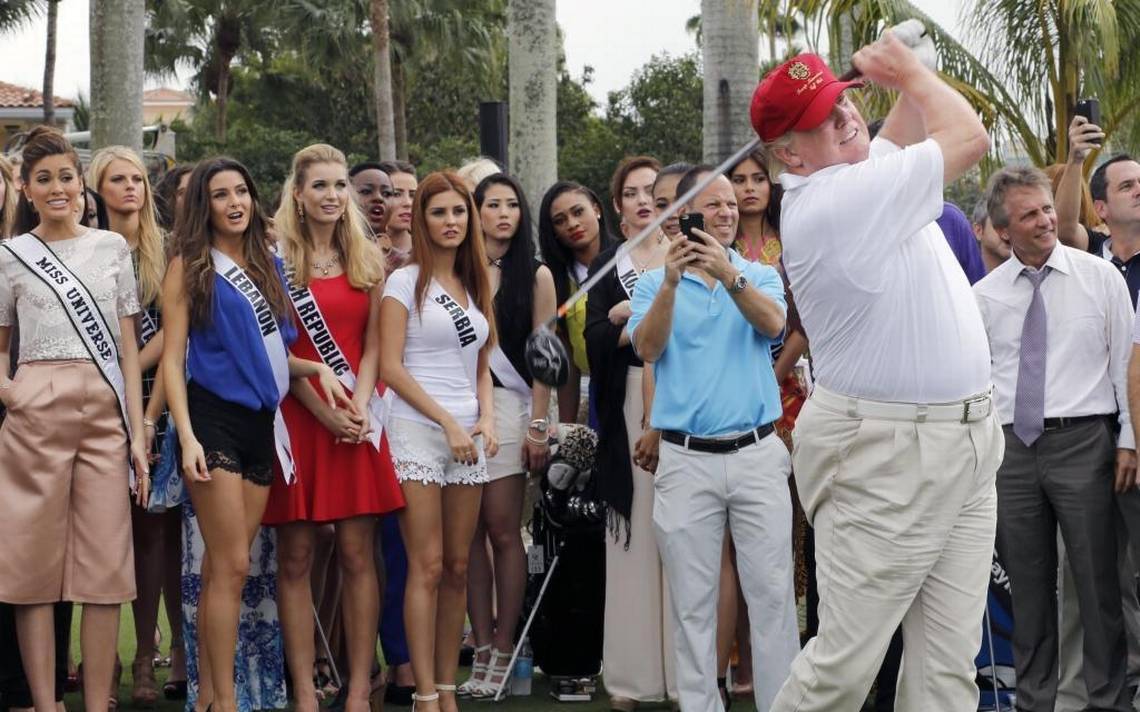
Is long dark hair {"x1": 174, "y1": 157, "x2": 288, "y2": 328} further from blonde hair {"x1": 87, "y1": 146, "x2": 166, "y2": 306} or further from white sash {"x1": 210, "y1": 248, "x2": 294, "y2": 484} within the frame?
blonde hair {"x1": 87, "y1": 146, "x2": 166, "y2": 306}

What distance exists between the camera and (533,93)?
39.2 feet

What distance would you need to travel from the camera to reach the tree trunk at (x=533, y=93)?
38.7 ft

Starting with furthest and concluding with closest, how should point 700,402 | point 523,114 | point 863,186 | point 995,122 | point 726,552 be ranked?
point 995,122, point 523,114, point 726,552, point 700,402, point 863,186

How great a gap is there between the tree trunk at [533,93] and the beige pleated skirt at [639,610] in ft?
17.4

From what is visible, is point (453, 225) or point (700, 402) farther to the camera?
point (453, 225)

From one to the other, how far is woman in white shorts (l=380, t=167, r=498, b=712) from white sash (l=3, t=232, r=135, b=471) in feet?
3.49

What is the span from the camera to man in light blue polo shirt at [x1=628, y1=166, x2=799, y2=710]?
618 cm

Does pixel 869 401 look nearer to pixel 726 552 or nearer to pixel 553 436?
pixel 726 552

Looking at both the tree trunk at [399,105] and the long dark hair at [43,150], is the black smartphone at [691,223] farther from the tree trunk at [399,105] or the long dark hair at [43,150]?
the tree trunk at [399,105]

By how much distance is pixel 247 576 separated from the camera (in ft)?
22.6

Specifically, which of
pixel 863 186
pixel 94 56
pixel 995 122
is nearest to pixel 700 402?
pixel 863 186

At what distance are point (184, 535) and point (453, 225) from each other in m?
1.74

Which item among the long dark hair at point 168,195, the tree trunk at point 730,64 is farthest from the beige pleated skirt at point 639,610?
the tree trunk at point 730,64

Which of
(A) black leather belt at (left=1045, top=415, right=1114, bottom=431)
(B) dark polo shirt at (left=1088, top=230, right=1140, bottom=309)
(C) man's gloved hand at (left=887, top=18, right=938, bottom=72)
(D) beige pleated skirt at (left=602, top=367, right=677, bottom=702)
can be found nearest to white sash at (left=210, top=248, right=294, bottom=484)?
(D) beige pleated skirt at (left=602, top=367, right=677, bottom=702)
